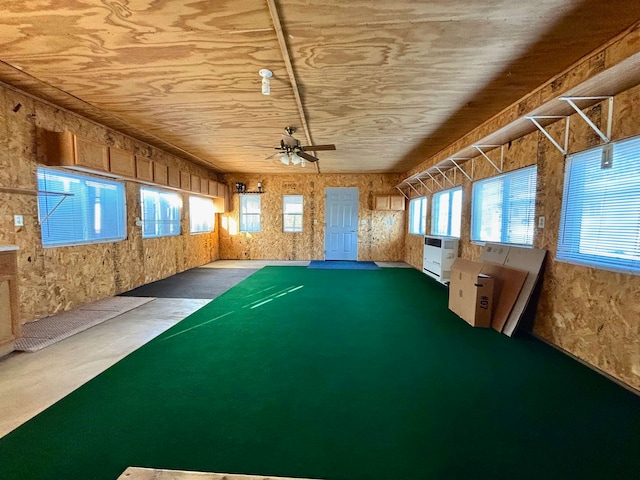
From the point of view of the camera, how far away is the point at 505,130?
301cm

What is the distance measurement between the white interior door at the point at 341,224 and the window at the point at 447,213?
104 inches

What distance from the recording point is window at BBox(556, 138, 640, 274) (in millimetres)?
2113

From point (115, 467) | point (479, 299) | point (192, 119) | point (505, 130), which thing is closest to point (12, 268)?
point (115, 467)

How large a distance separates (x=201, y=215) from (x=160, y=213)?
Answer: 1850 mm

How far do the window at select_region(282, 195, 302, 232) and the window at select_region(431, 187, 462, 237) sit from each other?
395cm

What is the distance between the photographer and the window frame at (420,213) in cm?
706

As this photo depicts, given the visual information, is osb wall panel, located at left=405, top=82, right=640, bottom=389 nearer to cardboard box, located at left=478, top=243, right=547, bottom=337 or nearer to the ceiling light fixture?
cardboard box, located at left=478, top=243, right=547, bottom=337

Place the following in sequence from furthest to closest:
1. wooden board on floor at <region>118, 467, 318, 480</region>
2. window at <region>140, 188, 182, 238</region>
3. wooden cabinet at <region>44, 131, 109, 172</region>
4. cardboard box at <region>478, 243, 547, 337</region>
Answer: window at <region>140, 188, 182, 238</region> → wooden cabinet at <region>44, 131, 109, 172</region> → cardboard box at <region>478, 243, 547, 337</region> → wooden board on floor at <region>118, 467, 318, 480</region>

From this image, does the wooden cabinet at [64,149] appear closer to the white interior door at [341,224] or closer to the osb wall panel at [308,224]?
the osb wall panel at [308,224]

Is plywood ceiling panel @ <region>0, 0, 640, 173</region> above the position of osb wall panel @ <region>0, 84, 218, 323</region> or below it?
above

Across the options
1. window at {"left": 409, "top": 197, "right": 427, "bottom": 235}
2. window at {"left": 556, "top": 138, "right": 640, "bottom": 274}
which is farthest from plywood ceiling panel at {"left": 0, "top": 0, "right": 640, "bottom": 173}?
window at {"left": 409, "top": 197, "right": 427, "bottom": 235}

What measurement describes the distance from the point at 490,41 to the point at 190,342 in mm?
3829

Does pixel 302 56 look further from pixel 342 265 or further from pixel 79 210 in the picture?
pixel 342 265

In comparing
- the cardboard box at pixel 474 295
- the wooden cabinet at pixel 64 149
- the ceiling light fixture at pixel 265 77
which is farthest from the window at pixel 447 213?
the wooden cabinet at pixel 64 149
